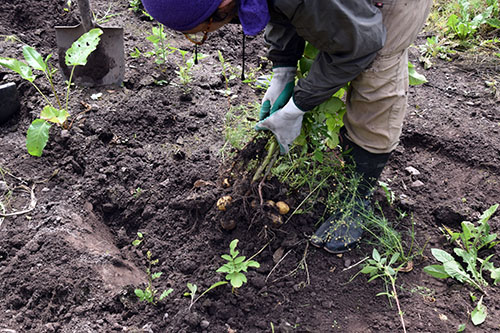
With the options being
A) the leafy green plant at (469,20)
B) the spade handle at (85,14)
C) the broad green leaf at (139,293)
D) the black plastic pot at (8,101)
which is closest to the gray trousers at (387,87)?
the broad green leaf at (139,293)

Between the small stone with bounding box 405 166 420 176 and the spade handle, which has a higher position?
the spade handle

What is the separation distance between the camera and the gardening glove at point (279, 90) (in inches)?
85.3

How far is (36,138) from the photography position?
256cm

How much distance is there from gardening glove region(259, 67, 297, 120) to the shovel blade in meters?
1.50

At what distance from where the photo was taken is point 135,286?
2021mm

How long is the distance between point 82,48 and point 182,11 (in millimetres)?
1654

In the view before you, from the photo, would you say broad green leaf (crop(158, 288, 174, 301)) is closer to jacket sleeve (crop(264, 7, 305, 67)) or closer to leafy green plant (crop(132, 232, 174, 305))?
leafy green plant (crop(132, 232, 174, 305))

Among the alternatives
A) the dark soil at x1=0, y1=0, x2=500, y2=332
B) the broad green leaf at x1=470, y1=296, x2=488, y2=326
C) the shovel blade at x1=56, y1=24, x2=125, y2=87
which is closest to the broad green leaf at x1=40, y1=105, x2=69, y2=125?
the dark soil at x1=0, y1=0, x2=500, y2=332

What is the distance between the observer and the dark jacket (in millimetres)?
1561

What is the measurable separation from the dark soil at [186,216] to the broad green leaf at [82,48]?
1.18 ft

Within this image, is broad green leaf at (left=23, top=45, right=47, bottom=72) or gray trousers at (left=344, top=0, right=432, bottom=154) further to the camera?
broad green leaf at (left=23, top=45, right=47, bottom=72)

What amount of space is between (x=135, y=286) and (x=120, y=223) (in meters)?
0.54

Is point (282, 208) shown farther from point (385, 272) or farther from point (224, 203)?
point (385, 272)

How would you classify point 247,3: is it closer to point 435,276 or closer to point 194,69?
point 435,276
